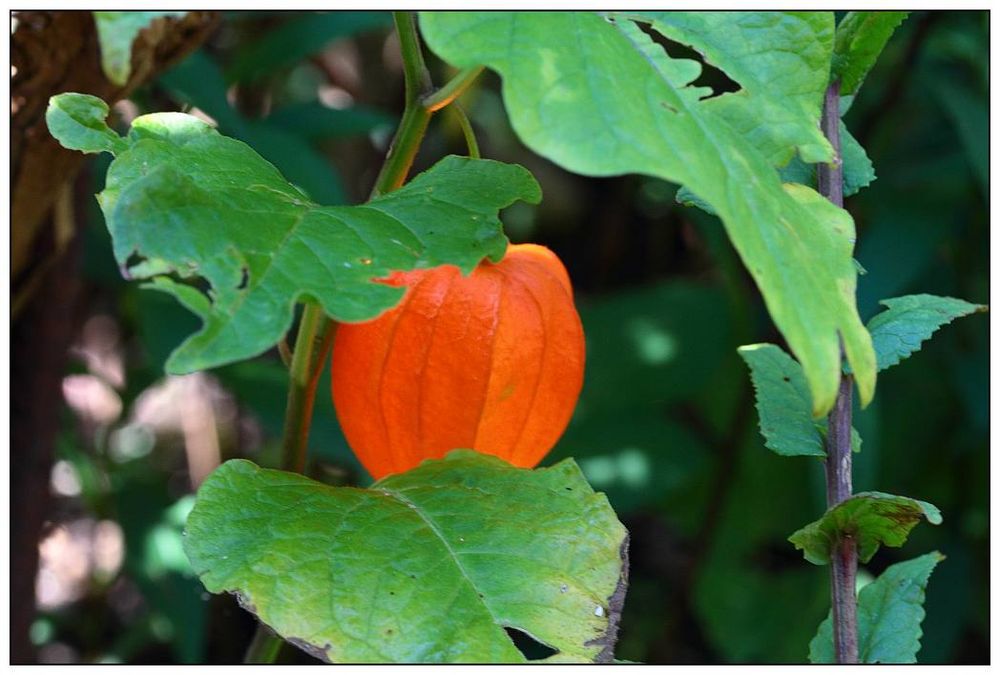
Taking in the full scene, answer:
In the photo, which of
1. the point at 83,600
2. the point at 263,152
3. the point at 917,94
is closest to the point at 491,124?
the point at 917,94

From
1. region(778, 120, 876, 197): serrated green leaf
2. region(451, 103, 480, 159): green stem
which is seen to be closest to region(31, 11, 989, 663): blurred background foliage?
region(451, 103, 480, 159): green stem

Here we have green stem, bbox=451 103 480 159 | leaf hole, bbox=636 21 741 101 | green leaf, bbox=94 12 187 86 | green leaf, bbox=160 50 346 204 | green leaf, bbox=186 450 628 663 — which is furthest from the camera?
leaf hole, bbox=636 21 741 101

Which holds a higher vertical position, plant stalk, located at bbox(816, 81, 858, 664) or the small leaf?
the small leaf

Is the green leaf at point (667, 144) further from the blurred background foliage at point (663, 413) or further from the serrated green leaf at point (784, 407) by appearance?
the blurred background foliage at point (663, 413)

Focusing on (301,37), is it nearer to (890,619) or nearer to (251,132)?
(251,132)

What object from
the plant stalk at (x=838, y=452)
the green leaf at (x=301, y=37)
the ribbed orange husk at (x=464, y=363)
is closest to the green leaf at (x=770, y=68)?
the plant stalk at (x=838, y=452)

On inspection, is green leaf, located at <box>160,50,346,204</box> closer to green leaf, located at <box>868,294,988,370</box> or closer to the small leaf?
the small leaf

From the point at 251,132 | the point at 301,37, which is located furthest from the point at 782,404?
the point at 301,37
